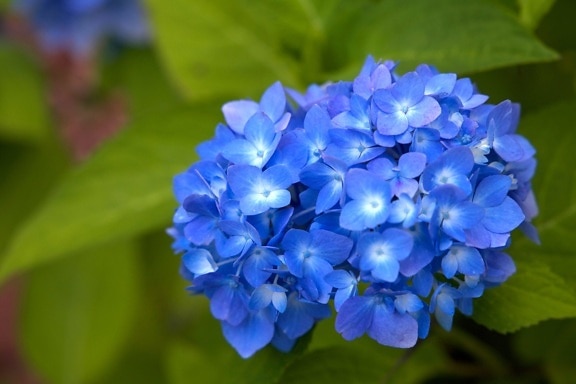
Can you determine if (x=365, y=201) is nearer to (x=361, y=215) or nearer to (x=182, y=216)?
(x=361, y=215)

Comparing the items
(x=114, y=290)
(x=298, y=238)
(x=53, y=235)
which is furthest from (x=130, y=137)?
(x=114, y=290)

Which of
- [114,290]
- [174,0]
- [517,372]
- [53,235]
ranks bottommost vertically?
[114,290]

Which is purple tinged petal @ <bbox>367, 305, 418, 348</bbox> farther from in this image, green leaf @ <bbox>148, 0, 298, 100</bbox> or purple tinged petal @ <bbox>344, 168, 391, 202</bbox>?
green leaf @ <bbox>148, 0, 298, 100</bbox>

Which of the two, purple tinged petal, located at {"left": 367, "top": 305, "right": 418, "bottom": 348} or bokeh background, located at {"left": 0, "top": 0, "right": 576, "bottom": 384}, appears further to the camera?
bokeh background, located at {"left": 0, "top": 0, "right": 576, "bottom": 384}

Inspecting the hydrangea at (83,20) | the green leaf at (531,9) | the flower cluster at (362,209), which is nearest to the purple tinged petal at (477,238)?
the flower cluster at (362,209)

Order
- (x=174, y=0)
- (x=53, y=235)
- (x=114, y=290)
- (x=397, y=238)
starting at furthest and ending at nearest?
(x=114, y=290) < (x=174, y=0) < (x=53, y=235) < (x=397, y=238)

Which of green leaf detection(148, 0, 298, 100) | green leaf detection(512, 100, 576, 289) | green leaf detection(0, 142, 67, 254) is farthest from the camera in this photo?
green leaf detection(0, 142, 67, 254)

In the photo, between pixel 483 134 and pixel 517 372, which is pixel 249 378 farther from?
pixel 517 372

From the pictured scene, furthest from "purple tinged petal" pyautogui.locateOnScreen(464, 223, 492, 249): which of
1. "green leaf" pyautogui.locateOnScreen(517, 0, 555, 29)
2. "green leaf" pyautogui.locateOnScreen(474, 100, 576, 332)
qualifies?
"green leaf" pyautogui.locateOnScreen(517, 0, 555, 29)
